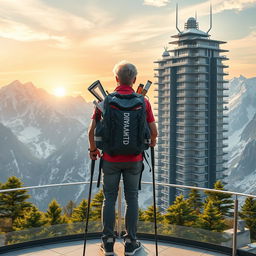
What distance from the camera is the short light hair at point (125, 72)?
3.63 meters

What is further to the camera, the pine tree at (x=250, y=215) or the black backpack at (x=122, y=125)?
the pine tree at (x=250, y=215)

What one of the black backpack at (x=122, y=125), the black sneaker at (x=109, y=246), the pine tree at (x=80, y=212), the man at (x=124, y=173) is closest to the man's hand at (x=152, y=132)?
the man at (x=124, y=173)

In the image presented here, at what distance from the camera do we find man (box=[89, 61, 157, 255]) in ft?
11.9

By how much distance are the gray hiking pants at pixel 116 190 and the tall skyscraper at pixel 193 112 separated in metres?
106

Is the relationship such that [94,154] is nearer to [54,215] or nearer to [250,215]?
[250,215]

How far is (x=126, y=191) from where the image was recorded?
12.6 ft

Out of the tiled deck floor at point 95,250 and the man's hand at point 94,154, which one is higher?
the man's hand at point 94,154

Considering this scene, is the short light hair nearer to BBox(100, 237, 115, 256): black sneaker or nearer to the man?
the man

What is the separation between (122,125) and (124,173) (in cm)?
64

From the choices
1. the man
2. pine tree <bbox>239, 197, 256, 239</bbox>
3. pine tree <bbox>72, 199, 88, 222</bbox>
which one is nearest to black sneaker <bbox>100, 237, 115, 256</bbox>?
the man

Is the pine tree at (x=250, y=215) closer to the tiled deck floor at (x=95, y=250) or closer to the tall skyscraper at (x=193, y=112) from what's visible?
the tiled deck floor at (x=95, y=250)

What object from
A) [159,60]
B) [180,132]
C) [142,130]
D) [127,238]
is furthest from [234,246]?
[159,60]

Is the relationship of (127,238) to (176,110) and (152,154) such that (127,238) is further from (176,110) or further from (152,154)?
(176,110)

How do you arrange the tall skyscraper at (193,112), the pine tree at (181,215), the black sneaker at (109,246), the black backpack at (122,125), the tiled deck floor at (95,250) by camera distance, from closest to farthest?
the black backpack at (122,125), the black sneaker at (109,246), the tiled deck floor at (95,250), the pine tree at (181,215), the tall skyscraper at (193,112)
